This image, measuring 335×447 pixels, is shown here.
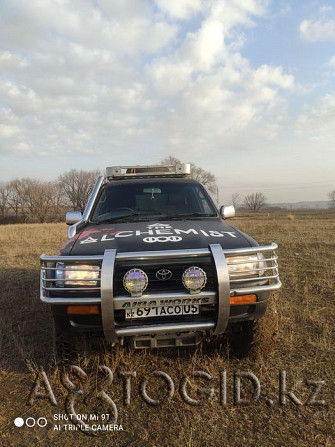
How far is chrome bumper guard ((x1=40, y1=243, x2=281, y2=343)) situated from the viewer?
2621mm

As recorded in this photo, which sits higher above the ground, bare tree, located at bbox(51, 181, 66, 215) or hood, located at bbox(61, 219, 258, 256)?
bare tree, located at bbox(51, 181, 66, 215)

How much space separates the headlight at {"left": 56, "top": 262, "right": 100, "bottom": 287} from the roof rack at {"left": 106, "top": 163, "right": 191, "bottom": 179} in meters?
2.51

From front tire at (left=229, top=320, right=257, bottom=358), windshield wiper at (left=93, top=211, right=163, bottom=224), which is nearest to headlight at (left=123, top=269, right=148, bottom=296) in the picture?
front tire at (left=229, top=320, right=257, bottom=358)

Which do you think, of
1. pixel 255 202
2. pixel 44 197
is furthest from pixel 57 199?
pixel 255 202

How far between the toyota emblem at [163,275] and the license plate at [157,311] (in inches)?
9.4

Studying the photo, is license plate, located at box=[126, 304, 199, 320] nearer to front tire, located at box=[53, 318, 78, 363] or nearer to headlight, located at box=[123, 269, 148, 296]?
headlight, located at box=[123, 269, 148, 296]

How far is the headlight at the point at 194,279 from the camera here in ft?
8.73

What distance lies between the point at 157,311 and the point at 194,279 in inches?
15.8

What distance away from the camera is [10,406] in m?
2.77

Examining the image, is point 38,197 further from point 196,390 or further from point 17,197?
point 196,390

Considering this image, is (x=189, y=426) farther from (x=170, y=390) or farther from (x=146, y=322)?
(x=146, y=322)

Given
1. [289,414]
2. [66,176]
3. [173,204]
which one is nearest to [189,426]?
[289,414]

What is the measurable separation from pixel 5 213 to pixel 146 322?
268 ft

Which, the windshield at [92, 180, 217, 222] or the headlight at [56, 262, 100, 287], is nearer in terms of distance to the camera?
the headlight at [56, 262, 100, 287]
